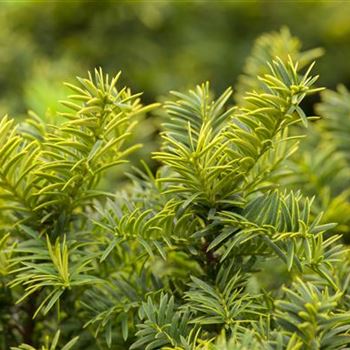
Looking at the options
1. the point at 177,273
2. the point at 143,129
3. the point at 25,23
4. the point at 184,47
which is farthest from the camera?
the point at 184,47

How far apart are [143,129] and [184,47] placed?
21.1 inches

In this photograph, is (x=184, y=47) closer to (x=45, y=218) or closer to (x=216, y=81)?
(x=216, y=81)

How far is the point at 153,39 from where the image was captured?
5.38ft

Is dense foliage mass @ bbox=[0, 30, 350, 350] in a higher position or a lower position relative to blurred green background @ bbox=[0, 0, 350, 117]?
lower

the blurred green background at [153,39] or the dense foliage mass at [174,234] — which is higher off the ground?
the blurred green background at [153,39]

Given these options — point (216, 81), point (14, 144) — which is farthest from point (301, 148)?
point (216, 81)

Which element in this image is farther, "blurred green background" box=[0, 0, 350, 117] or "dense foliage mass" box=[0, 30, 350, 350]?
"blurred green background" box=[0, 0, 350, 117]

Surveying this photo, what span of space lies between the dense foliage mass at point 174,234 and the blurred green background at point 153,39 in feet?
1.96

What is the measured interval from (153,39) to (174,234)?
105 cm

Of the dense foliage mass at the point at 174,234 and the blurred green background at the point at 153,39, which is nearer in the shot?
the dense foliage mass at the point at 174,234

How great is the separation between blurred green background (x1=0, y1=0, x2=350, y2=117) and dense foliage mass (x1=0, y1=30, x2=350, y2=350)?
23.6 inches

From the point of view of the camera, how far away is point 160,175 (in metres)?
0.76

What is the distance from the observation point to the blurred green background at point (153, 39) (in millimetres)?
1397

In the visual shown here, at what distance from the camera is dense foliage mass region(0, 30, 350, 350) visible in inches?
23.7
